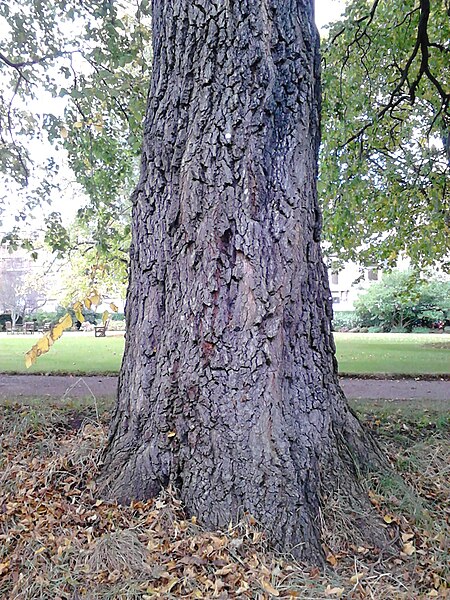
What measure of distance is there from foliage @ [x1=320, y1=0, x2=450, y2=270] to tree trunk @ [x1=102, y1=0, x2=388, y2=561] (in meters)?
4.33

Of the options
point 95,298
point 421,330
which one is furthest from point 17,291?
point 95,298

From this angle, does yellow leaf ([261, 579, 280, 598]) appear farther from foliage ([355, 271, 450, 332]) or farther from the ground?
foliage ([355, 271, 450, 332])

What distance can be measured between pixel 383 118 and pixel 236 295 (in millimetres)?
6821

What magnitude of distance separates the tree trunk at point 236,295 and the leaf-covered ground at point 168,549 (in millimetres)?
130

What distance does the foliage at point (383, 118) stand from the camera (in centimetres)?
686

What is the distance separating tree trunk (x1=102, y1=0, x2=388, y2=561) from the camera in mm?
2602

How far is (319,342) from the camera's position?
9.39 ft

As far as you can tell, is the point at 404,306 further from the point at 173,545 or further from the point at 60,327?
the point at 173,545

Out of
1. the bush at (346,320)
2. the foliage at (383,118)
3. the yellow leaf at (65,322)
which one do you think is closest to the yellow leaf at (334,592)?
the yellow leaf at (65,322)

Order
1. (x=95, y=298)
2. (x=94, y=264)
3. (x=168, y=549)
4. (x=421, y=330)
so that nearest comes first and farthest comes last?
(x=168, y=549), (x=95, y=298), (x=94, y=264), (x=421, y=330)

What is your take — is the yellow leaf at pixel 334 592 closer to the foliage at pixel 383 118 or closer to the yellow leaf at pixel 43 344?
the yellow leaf at pixel 43 344

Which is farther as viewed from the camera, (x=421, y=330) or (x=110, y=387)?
(x=421, y=330)

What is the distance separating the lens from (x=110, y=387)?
7.67 m

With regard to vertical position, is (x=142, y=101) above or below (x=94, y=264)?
above
